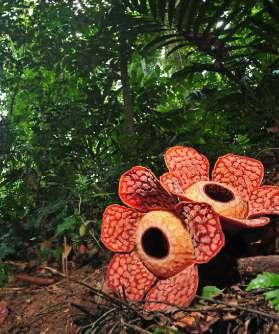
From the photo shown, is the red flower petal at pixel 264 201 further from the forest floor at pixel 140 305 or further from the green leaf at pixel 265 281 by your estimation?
the green leaf at pixel 265 281

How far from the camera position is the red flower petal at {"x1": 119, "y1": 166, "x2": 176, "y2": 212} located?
1747 mm

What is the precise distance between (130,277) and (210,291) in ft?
1.13

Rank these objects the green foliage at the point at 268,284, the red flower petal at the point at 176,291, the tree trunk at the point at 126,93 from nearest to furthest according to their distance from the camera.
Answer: the green foliage at the point at 268,284, the red flower petal at the point at 176,291, the tree trunk at the point at 126,93

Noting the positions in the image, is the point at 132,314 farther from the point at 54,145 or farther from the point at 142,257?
the point at 54,145

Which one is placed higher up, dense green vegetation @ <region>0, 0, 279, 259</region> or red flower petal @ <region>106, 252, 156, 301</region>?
dense green vegetation @ <region>0, 0, 279, 259</region>

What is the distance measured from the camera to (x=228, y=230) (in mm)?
1712

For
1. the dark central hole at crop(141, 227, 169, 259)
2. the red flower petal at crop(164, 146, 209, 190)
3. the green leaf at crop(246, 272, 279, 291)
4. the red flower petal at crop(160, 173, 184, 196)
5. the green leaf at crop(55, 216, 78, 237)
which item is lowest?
the green leaf at crop(246, 272, 279, 291)

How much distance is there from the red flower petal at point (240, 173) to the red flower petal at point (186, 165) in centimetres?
7

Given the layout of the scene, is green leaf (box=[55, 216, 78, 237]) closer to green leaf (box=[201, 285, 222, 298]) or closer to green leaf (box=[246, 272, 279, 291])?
green leaf (box=[201, 285, 222, 298])

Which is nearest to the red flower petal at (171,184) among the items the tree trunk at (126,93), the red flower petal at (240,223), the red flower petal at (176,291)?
Answer: the red flower petal at (240,223)

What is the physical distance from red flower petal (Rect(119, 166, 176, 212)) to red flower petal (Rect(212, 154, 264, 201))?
370 mm

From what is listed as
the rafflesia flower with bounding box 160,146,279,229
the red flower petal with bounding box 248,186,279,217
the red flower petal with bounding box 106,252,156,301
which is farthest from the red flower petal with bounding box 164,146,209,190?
the red flower petal with bounding box 106,252,156,301

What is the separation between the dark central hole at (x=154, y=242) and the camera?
1.65 m

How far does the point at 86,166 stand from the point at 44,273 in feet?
4.74
